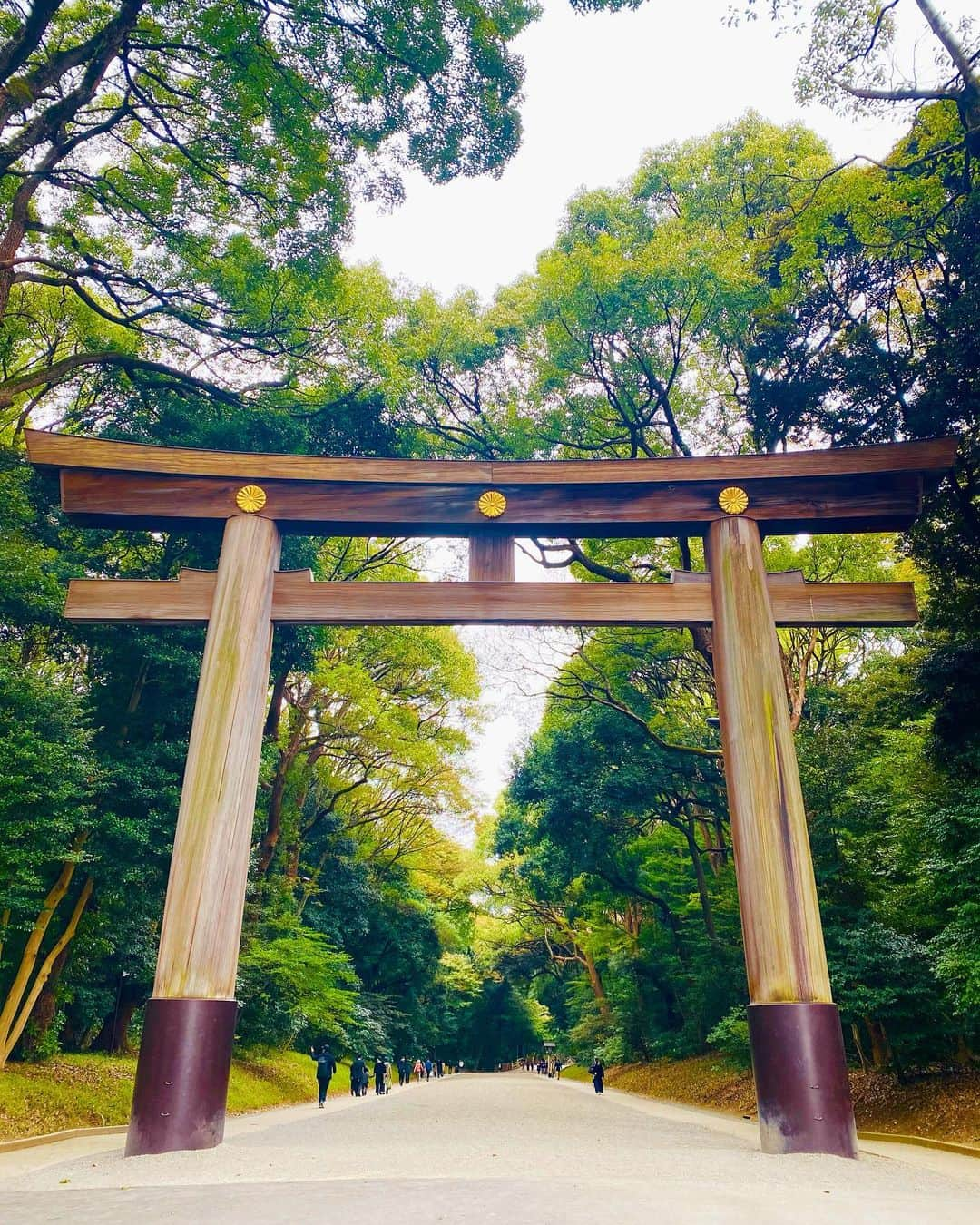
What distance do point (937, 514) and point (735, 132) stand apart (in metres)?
7.32

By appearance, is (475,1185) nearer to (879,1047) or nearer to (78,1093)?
(78,1093)

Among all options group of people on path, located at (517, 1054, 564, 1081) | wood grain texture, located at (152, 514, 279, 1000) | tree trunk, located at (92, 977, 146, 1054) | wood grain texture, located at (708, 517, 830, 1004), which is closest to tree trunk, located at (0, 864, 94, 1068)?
tree trunk, located at (92, 977, 146, 1054)

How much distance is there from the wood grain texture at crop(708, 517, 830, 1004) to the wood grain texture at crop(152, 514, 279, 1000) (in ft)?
12.9

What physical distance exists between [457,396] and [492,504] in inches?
283

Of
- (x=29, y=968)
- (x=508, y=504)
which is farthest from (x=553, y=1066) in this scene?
(x=508, y=504)

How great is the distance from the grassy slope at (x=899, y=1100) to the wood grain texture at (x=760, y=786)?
4.75 m

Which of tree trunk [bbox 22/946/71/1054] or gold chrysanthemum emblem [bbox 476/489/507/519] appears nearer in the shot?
gold chrysanthemum emblem [bbox 476/489/507/519]

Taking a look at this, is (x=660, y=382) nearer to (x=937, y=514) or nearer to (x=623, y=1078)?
(x=937, y=514)

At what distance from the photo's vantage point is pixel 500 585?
7086mm

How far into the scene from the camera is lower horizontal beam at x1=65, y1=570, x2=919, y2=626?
270 inches

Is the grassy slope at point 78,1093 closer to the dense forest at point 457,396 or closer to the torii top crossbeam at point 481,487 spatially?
the dense forest at point 457,396

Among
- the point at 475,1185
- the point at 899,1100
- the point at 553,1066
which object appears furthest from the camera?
the point at 553,1066

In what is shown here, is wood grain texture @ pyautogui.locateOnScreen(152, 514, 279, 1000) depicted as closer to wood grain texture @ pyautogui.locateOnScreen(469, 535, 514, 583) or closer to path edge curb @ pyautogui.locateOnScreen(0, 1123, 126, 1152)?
wood grain texture @ pyautogui.locateOnScreen(469, 535, 514, 583)

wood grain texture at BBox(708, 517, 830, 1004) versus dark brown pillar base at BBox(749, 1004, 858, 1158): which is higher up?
wood grain texture at BBox(708, 517, 830, 1004)
